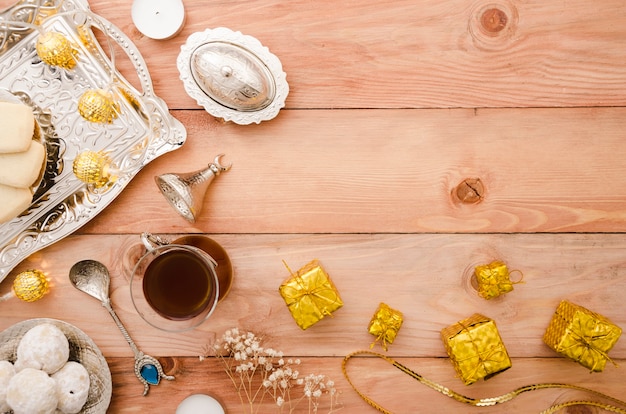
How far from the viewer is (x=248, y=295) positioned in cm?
98

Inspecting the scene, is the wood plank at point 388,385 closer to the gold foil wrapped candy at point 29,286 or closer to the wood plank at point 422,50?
the gold foil wrapped candy at point 29,286

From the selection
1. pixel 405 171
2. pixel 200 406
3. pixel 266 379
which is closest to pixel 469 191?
pixel 405 171

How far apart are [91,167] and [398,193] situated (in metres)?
0.53

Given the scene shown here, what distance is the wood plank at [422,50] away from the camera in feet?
3.10

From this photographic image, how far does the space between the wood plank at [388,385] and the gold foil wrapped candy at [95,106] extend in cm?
44

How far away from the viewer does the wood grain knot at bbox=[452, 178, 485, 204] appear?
96cm

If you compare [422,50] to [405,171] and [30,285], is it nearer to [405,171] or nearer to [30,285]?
[405,171]

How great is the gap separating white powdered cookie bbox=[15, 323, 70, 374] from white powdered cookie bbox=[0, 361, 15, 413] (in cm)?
1

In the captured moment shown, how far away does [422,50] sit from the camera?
95 cm

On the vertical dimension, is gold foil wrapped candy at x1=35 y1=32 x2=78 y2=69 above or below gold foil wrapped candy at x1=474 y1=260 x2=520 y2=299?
above

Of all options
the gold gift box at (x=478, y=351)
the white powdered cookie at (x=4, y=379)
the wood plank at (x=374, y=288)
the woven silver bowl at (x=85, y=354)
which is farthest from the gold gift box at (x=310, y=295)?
the white powdered cookie at (x=4, y=379)

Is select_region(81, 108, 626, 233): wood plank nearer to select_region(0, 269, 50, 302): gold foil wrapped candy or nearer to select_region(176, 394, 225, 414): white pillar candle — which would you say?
select_region(0, 269, 50, 302): gold foil wrapped candy

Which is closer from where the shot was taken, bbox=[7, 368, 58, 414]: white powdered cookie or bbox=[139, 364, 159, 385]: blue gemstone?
bbox=[7, 368, 58, 414]: white powdered cookie

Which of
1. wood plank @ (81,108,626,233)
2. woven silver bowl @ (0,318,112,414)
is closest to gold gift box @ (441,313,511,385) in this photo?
wood plank @ (81,108,626,233)
